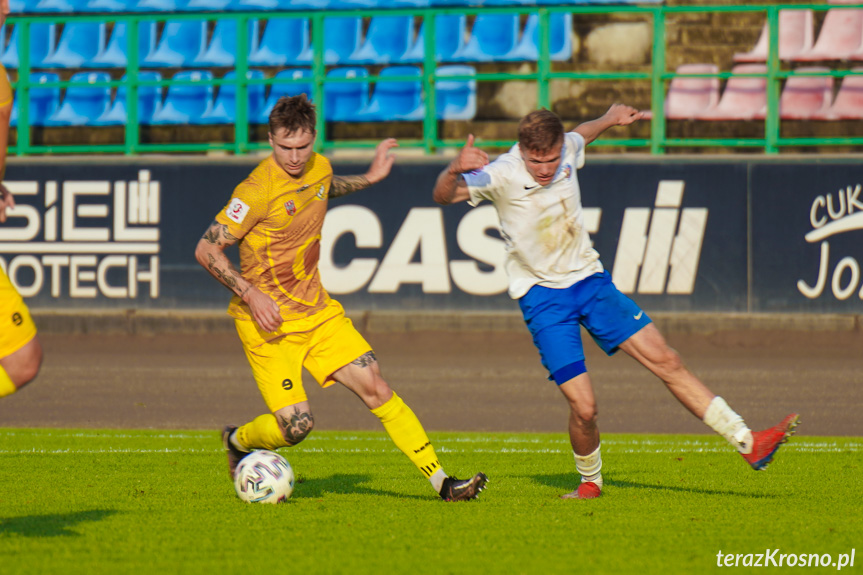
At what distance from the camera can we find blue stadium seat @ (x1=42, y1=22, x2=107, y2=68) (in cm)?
2064

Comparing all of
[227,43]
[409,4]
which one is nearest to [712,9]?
[409,4]

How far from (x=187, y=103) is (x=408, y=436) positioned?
14.5 meters

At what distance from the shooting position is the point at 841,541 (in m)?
5.27

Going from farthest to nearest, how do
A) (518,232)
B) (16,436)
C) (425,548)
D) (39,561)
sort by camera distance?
(16,436) → (518,232) → (425,548) → (39,561)

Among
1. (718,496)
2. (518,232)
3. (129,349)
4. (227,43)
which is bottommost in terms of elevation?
(129,349)

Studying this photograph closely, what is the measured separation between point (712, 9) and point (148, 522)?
1265 cm

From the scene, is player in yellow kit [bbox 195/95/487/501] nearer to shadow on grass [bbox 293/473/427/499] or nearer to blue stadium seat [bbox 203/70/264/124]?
shadow on grass [bbox 293/473/427/499]

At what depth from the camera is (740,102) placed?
18375 millimetres

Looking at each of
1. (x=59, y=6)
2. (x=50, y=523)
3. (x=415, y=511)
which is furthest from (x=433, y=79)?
(x=50, y=523)

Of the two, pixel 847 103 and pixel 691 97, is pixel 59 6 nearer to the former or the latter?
pixel 691 97

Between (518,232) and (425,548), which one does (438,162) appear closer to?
(518,232)

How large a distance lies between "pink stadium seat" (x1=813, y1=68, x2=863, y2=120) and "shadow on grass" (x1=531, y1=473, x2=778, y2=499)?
482 inches

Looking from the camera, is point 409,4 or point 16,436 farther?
point 409,4

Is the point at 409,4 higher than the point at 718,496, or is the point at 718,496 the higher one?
the point at 409,4
